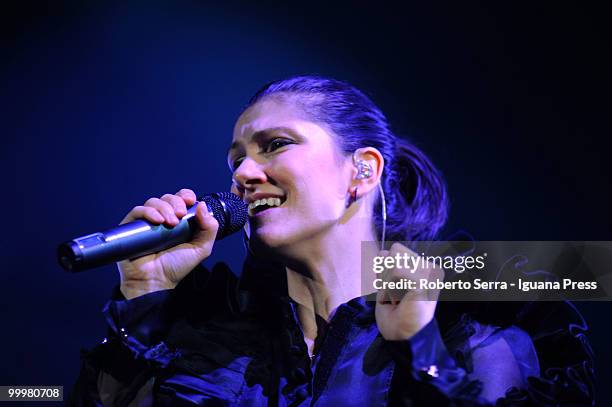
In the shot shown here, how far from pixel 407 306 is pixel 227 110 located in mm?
881

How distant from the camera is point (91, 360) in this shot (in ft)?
4.48

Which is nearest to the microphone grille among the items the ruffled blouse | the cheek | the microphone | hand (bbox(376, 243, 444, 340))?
the microphone

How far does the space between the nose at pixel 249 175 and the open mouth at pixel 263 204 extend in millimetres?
41

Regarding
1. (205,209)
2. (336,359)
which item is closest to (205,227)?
(205,209)

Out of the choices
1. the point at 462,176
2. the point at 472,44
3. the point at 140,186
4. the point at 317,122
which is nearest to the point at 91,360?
the point at 140,186

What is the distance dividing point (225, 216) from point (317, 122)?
344 mm

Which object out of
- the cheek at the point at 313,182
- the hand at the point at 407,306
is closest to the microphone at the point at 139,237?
the cheek at the point at 313,182

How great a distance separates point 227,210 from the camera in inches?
52.7

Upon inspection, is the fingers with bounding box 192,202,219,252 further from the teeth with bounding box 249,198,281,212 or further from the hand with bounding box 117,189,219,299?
the teeth with bounding box 249,198,281,212

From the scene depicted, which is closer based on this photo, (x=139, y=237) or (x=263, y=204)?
(x=139, y=237)

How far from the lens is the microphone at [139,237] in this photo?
105 centimetres

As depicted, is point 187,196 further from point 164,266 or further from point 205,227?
point 164,266

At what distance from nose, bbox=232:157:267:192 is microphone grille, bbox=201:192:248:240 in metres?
0.07

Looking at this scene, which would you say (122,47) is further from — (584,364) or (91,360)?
(584,364)
